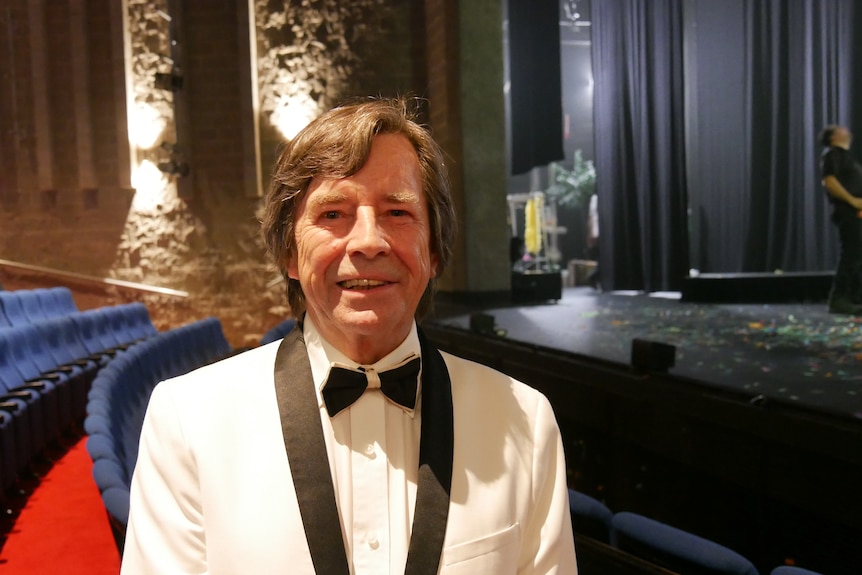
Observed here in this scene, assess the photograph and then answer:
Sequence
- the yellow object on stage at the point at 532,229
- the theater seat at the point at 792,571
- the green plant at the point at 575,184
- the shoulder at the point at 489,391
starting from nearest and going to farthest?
the shoulder at the point at 489,391 < the theater seat at the point at 792,571 < the yellow object on stage at the point at 532,229 < the green plant at the point at 575,184

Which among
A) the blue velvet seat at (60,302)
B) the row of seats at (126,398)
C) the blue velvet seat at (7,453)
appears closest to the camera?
the row of seats at (126,398)

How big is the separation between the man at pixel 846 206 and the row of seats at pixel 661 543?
3.08 meters

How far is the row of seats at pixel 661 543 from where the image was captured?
1.45 meters

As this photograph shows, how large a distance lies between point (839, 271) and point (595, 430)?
2414 millimetres

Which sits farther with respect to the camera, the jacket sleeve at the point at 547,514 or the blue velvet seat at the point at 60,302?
the blue velvet seat at the point at 60,302

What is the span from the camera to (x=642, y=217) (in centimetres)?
638

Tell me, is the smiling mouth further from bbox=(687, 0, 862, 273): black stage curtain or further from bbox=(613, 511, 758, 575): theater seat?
bbox=(687, 0, 862, 273): black stage curtain

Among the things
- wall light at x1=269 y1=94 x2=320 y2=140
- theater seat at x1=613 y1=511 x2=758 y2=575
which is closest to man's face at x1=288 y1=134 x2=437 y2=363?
theater seat at x1=613 y1=511 x2=758 y2=575

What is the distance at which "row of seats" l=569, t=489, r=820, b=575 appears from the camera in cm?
145

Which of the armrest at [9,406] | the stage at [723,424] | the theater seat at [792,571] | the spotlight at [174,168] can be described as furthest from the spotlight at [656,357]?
the spotlight at [174,168]

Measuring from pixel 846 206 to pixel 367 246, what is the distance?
4130mm

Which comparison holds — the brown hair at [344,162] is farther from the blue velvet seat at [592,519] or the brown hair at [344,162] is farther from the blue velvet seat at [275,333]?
the blue velvet seat at [275,333]

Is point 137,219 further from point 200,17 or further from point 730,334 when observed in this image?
point 730,334

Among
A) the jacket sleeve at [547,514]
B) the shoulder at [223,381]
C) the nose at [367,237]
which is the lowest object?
the jacket sleeve at [547,514]
